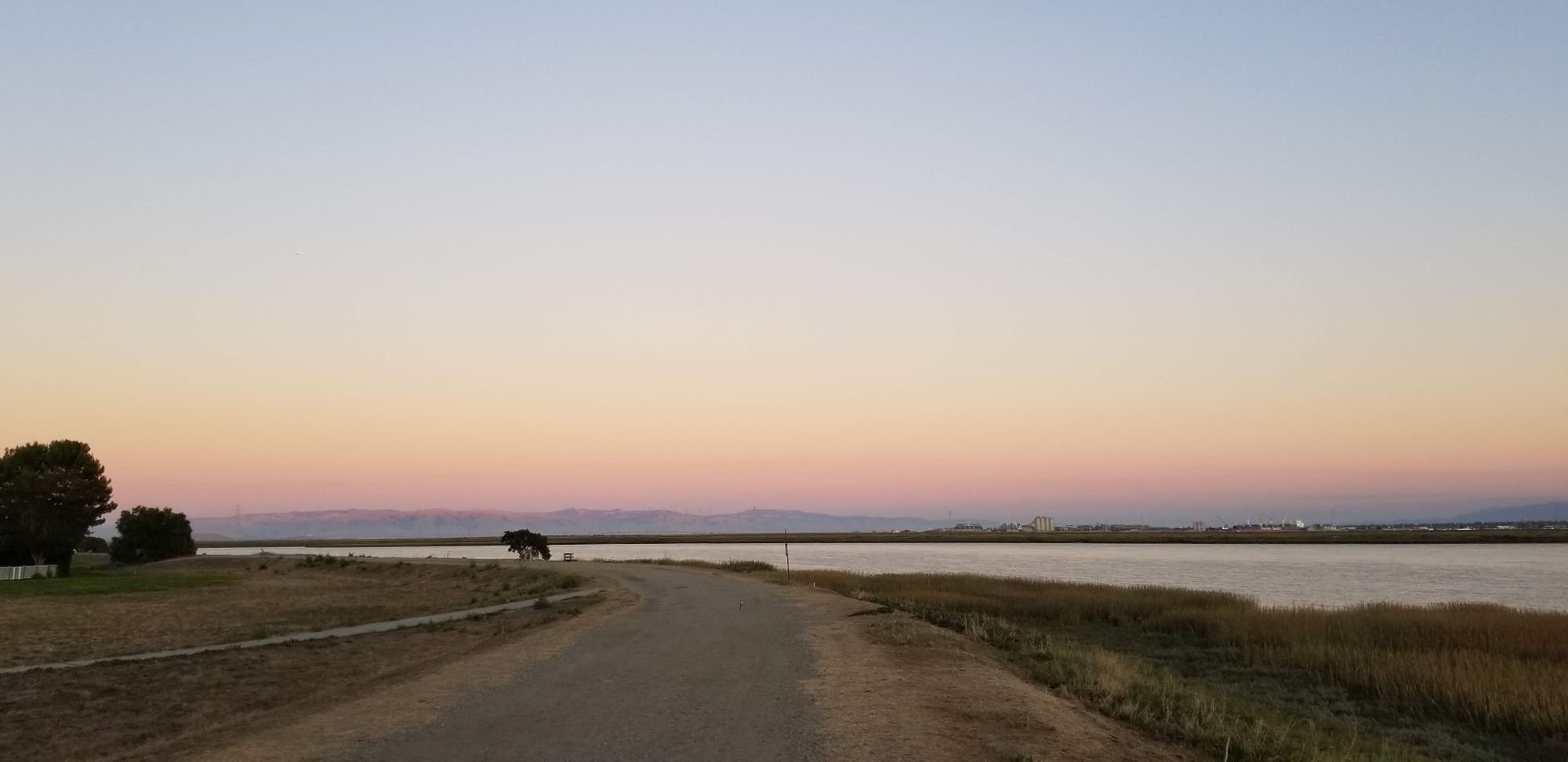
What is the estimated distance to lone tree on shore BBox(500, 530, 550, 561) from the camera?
273 feet

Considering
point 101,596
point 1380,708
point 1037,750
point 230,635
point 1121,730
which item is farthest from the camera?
point 101,596

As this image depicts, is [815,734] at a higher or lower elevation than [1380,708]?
higher

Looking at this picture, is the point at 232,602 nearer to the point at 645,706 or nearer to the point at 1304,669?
the point at 645,706

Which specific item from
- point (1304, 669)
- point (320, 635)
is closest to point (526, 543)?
point (320, 635)

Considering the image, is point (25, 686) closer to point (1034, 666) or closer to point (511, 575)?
point (1034, 666)

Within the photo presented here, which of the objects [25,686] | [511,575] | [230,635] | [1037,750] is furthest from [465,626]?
[511,575]

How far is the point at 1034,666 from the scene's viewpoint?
1966cm

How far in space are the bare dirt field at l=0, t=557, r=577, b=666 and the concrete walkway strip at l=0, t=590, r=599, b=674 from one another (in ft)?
3.07

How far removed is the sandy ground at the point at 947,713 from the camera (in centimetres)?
1211

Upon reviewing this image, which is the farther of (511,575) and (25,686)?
(511,575)

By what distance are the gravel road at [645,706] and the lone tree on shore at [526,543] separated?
5957 cm

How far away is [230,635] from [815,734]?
2125 centimetres

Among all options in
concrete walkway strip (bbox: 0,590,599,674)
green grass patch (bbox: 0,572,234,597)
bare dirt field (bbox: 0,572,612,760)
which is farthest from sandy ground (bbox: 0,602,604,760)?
green grass patch (bbox: 0,572,234,597)

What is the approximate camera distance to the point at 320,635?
27.3 meters
